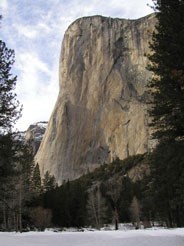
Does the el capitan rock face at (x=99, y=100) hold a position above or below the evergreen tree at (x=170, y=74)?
above

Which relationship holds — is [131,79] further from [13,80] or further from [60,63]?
[13,80]

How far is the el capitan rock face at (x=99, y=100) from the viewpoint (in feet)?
367

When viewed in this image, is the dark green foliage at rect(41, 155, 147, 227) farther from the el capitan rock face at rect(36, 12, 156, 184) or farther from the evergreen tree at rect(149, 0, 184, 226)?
the evergreen tree at rect(149, 0, 184, 226)

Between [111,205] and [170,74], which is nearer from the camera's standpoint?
[170,74]

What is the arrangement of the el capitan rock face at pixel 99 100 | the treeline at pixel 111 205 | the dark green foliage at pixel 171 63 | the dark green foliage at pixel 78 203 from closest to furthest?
1. the dark green foliage at pixel 171 63
2. the treeline at pixel 111 205
3. the dark green foliage at pixel 78 203
4. the el capitan rock face at pixel 99 100

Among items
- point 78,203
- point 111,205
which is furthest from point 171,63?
point 111,205

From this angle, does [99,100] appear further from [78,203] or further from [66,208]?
[66,208]

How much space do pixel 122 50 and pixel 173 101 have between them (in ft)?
355

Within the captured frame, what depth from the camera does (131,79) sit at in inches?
4545

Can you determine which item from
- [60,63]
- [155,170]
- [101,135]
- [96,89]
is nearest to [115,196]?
[155,170]

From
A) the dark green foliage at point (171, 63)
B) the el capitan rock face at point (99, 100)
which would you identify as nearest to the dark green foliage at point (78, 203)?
the el capitan rock face at point (99, 100)

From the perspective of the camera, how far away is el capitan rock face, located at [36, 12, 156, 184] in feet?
367

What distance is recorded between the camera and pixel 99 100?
400 feet

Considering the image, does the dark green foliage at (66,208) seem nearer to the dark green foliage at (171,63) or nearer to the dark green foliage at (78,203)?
the dark green foliage at (78,203)
